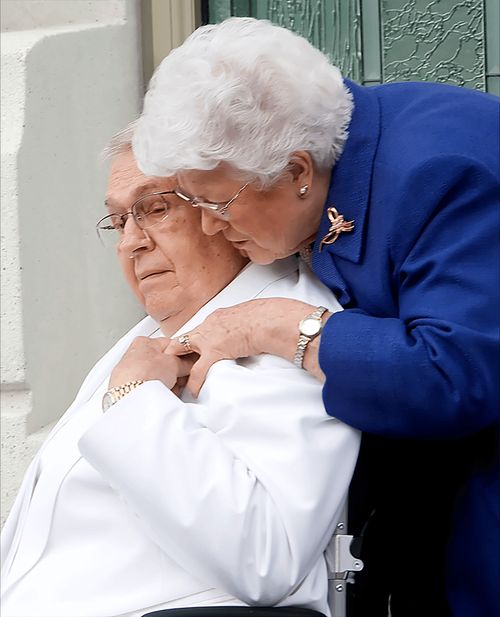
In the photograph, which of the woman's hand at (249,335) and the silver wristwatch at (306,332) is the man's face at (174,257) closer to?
the woman's hand at (249,335)

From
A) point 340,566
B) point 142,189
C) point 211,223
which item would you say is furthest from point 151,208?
point 340,566

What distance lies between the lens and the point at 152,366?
93.7 inches

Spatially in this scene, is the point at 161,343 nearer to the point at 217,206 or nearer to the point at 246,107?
the point at 217,206

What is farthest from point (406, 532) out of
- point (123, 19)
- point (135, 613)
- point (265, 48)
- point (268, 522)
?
point (123, 19)

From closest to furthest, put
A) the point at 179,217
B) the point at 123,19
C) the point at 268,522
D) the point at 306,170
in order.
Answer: the point at 268,522 < the point at 306,170 < the point at 179,217 < the point at 123,19

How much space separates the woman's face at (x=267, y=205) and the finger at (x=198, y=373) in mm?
245

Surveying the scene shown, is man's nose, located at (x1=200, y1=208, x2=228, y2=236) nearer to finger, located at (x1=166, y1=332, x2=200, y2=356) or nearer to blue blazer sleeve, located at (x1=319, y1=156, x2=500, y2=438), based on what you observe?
finger, located at (x1=166, y1=332, x2=200, y2=356)

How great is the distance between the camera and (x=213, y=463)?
7.09ft

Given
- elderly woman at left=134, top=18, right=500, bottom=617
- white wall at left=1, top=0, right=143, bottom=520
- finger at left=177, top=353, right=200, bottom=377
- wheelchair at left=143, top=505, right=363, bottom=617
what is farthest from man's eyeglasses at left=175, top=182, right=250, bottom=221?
white wall at left=1, top=0, right=143, bottom=520

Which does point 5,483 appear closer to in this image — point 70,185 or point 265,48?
point 70,185

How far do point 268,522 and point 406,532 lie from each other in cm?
40

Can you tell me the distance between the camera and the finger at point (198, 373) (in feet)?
7.66

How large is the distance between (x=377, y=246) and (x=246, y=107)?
13.6 inches

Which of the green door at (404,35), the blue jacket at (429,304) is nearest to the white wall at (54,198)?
the green door at (404,35)
